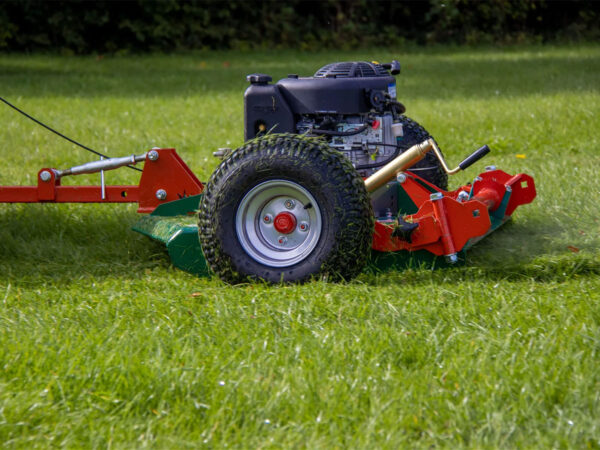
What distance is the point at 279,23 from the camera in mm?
19125

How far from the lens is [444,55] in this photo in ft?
56.7

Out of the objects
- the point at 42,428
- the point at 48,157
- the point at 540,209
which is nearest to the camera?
the point at 42,428

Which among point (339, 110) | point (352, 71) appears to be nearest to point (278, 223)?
point (339, 110)

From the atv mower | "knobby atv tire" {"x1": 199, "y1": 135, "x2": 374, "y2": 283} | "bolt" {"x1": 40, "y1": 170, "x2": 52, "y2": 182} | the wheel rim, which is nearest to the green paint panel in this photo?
the atv mower

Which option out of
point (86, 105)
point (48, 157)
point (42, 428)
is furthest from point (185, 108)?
point (42, 428)

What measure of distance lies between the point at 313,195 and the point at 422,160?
1.52 m

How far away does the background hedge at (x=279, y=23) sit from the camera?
57.9ft

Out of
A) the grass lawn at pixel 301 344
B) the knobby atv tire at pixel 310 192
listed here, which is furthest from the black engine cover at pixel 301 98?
the grass lawn at pixel 301 344

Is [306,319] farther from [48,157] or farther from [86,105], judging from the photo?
[86,105]

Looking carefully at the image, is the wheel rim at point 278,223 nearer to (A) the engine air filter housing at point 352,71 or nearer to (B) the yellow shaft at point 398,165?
(B) the yellow shaft at point 398,165

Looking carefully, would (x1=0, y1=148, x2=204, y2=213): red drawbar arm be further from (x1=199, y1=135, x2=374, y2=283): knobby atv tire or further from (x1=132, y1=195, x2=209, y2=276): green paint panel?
(x1=199, y1=135, x2=374, y2=283): knobby atv tire

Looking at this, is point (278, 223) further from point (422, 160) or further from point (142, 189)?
point (422, 160)

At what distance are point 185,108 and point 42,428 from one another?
7.95 meters

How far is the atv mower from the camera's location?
12.1 ft
